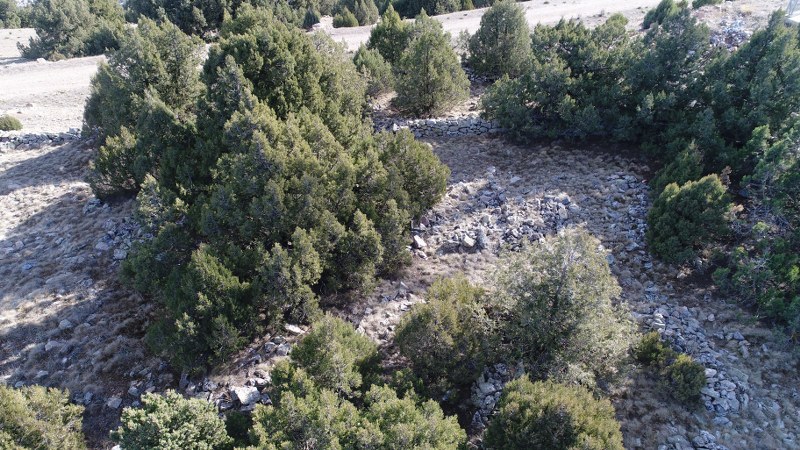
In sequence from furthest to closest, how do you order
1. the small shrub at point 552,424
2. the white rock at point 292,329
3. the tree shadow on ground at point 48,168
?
the tree shadow on ground at point 48,168
the white rock at point 292,329
the small shrub at point 552,424

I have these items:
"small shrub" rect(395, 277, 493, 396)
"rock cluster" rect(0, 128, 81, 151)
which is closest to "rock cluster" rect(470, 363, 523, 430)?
"small shrub" rect(395, 277, 493, 396)

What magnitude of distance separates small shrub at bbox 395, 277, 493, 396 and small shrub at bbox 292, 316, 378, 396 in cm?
103

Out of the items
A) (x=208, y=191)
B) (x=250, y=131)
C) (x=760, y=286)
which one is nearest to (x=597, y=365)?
(x=760, y=286)

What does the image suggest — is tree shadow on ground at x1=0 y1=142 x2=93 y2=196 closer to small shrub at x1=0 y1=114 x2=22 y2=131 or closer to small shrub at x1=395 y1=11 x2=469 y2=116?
small shrub at x1=0 y1=114 x2=22 y2=131

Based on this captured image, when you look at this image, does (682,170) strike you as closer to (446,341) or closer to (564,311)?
(564,311)

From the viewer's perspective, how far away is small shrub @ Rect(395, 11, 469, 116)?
18094mm

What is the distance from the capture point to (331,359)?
8.83 m

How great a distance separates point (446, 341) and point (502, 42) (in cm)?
1603

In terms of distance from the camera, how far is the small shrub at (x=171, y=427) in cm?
778

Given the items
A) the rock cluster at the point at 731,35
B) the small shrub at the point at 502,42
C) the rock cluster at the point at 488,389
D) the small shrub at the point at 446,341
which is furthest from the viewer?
the small shrub at the point at 502,42

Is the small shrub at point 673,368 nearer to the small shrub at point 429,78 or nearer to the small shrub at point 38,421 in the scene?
the small shrub at point 38,421

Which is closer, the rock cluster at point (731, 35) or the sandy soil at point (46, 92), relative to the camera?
the rock cluster at point (731, 35)

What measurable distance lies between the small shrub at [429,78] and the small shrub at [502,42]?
3204mm

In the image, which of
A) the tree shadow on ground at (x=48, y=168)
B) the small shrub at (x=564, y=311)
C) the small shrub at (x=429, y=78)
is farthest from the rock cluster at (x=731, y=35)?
the tree shadow on ground at (x=48, y=168)
